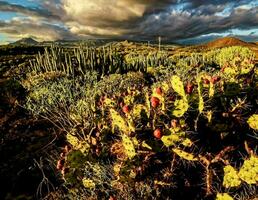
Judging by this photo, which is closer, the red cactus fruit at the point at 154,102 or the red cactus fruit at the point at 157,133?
the red cactus fruit at the point at 157,133

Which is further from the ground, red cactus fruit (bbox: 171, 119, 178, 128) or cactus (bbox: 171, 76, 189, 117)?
cactus (bbox: 171, 76, 189, 117)

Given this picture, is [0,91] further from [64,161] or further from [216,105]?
[216,105]

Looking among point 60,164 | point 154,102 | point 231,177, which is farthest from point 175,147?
point 60,164

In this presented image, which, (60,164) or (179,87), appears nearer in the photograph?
(179,87)

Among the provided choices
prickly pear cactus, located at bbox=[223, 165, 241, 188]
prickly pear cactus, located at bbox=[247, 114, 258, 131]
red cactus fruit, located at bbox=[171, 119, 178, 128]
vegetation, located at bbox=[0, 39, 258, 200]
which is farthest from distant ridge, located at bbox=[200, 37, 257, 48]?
prickly pear cactus, located at bbox=[223, 165, 241, 188]

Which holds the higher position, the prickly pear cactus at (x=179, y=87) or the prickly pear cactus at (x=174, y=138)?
the prickly pear cactus at (x=179, y=87)

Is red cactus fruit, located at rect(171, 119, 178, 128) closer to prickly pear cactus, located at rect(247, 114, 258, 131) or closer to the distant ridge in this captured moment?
prickly pear cactus, located at rect(247, 114, 258, 131)

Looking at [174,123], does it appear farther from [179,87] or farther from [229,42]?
[229,42]

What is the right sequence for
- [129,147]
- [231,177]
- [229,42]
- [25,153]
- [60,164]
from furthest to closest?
1. [229,42]
2. [25,153]
3. [60,164]
4. [129,147]
5. [231,177]

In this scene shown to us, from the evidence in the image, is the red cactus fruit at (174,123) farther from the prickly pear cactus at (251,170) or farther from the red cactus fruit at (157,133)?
the prickly pear cactus at (251,170)

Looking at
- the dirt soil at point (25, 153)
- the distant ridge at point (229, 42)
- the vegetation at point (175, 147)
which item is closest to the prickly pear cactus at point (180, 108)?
the vegetation at point (175, 147)

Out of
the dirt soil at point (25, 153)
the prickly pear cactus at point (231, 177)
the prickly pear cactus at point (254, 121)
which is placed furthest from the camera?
the dirt soil at point (25, 153)

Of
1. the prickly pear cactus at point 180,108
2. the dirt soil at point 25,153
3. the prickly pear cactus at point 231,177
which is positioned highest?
the prickly pear cactus at point 180,108

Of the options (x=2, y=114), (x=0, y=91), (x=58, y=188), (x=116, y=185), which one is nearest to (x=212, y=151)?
(x=116, y=185)
